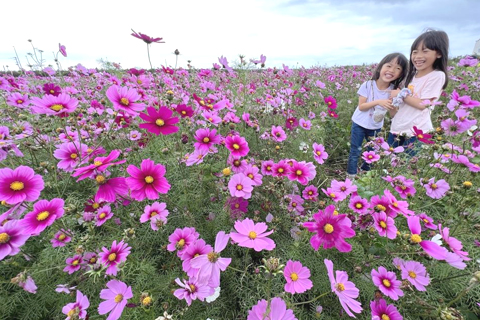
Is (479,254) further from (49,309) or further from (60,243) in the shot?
(49,309)

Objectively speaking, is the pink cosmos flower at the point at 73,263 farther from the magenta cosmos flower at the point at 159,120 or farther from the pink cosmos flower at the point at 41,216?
the magenta cosmos flower at the point at 159,120

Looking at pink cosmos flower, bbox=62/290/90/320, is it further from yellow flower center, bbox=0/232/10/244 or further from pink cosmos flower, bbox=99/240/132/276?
yellow flower center, bbox=0/232/10/244

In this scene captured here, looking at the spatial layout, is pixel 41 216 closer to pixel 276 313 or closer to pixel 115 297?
pixel 115 297

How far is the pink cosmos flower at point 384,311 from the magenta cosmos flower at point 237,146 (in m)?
0.77

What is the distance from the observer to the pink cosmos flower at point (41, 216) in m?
0.77

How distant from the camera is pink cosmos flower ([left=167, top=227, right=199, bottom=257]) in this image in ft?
3.06

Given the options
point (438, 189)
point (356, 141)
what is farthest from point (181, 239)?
point (356, 141)

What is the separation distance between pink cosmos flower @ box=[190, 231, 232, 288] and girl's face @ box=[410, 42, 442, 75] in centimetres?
227

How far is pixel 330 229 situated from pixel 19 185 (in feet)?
3.71

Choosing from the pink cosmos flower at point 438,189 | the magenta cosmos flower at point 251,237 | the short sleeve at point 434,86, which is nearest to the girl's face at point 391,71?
the short sleeve at point 434,86

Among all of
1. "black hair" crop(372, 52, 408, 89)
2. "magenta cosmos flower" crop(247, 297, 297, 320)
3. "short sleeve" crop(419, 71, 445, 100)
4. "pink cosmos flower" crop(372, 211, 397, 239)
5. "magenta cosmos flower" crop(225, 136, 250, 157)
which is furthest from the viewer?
"black hair" crop(372, 52, 408, 89)

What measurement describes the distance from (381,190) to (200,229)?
1.12 metres

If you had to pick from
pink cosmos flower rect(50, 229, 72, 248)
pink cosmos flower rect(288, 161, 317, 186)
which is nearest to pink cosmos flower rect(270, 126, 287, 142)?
pink cosmos flower rect(288, 161, 317, 186)

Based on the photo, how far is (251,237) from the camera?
0.79 meters
